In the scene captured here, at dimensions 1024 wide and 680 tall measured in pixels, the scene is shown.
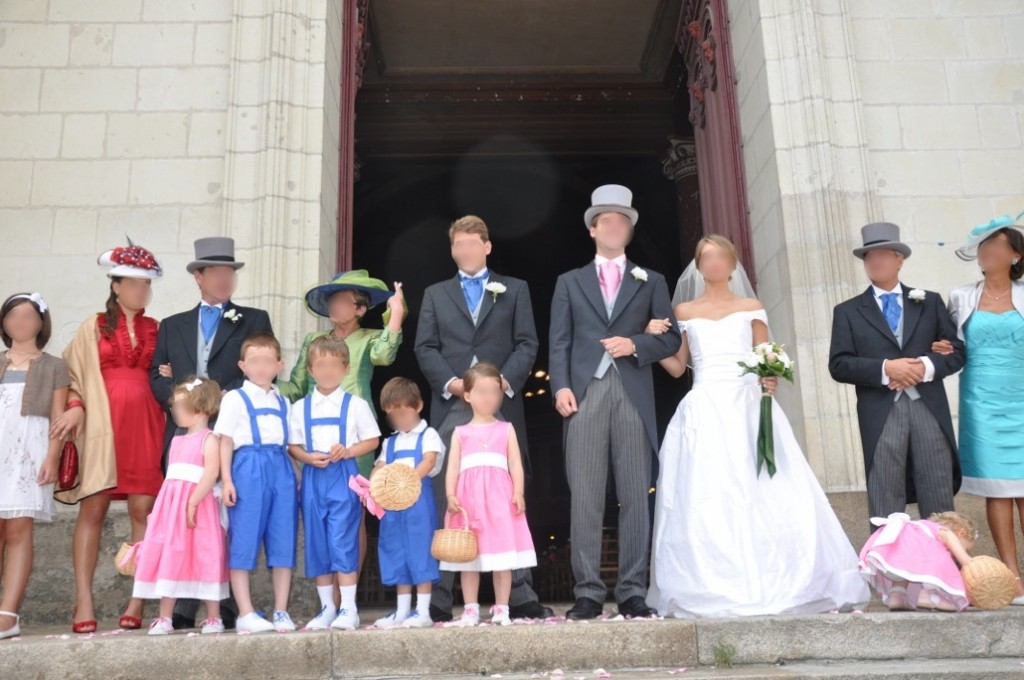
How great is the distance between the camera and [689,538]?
14.4ft

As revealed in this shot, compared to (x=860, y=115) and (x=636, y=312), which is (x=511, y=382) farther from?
(x=860, y=115)

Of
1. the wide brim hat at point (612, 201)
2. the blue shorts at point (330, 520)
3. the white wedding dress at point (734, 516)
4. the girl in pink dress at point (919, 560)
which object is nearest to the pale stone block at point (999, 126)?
the white wedding dress at point (734, 516)

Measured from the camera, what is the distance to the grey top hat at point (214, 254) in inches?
199

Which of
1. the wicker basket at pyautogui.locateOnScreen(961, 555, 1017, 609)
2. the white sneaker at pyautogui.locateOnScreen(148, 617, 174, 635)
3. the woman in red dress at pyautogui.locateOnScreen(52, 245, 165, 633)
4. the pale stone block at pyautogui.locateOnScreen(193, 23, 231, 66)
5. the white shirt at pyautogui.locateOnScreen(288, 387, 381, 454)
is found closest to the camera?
the wicker basket at pyautogui.locateOnScreen(961, 555, 1017, 609)

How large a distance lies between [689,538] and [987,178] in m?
3.77

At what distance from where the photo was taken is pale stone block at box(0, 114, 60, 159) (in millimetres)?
6512

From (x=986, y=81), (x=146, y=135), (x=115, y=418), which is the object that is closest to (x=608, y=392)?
(x=115, y=418)

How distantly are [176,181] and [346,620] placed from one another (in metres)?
3.54

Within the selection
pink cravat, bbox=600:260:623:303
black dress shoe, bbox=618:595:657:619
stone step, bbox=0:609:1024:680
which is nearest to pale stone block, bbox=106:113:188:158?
pink cravat, bbox=600:260:623:303

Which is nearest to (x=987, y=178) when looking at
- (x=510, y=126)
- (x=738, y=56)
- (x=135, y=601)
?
(x=738, y=56)

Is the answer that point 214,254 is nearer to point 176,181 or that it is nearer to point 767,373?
point 176,181

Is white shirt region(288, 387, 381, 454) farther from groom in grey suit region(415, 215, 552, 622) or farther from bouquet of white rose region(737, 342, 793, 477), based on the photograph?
bouquet of white rose region(737, 342, 793, 477)

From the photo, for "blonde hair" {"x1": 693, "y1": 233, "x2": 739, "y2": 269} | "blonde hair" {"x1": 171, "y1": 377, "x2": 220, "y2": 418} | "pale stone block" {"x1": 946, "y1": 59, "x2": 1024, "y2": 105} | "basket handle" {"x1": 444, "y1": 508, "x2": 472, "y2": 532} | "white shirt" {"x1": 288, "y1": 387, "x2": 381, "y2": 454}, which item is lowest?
"basket handle" {"x1": 444, "y1": 508, "x2": 472, "y2": 532}

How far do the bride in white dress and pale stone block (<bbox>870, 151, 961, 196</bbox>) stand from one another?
2.20 meters
